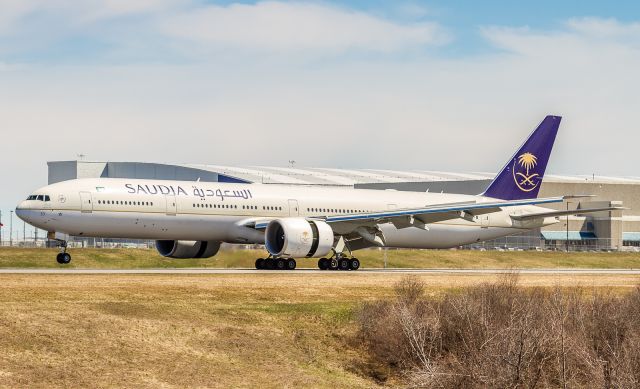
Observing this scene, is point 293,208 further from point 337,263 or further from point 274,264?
point 274,264

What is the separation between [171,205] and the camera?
50.3 metres

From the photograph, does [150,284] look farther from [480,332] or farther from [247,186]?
Answer: [247,186]

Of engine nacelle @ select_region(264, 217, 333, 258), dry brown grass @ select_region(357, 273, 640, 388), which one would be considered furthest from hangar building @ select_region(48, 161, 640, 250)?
dry brown grass @ select_region(357, 273, 640, 388)

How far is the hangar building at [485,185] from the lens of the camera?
120125 mm

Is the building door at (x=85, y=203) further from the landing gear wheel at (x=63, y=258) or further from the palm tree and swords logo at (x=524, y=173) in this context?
the palm tree and swords logo at (x=524, y=173)

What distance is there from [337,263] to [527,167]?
17.7m

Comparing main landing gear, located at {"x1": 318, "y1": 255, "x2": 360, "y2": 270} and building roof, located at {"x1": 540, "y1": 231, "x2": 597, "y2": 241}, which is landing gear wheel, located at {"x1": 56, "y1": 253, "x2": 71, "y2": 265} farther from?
building roof, located at {"x1": 540, "y1": 231, "x2": 597, "y2": 241}

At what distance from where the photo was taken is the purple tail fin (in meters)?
64.6

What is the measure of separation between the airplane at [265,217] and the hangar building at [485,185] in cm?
6020

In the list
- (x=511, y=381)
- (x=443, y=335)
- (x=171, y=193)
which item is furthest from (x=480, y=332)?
(x=171, y=193)

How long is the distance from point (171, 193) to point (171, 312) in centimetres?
2118

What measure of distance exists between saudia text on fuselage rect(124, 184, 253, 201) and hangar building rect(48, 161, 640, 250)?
215 ft

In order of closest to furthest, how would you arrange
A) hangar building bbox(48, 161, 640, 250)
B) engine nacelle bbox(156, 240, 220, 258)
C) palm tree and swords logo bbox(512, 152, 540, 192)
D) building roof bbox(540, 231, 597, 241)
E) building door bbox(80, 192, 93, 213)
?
building door bbox(80, 192, 93, 213) < engine nacelle bbox(156, 240, 220, 258) < palm tree and swords logo bbox(512, 152, 540, 192) < hangar building bbox(48, 161, 640, 250) < building roof bbox(540, 231, 597, 241)

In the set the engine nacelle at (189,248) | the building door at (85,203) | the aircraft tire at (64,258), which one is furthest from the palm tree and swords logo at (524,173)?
the aircraft tire at (64,258)
